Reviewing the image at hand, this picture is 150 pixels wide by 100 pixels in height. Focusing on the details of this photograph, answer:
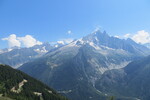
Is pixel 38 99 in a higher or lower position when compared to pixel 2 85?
lower

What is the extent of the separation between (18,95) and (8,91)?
826cm

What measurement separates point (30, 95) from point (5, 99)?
4097cm

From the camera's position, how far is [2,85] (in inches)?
7485

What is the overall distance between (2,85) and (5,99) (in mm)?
34896

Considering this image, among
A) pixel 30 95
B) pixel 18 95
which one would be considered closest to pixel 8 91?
pixel 18 95

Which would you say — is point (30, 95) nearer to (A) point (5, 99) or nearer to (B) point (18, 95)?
(B) point (18, 95)

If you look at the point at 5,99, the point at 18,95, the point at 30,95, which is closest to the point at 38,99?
the point at 30,95

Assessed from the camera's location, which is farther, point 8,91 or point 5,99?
point 8,91

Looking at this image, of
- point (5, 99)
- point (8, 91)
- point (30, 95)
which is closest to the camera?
point (5, 99)

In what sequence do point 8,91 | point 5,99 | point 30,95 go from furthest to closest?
point 30,95 → point 8,91 → point 5,99

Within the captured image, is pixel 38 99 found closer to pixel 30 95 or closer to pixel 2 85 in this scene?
pixel 30 95

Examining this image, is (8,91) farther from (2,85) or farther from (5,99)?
(5,99)

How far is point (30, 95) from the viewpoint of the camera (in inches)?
7766

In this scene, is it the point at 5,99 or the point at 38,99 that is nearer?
the point at 5,99
